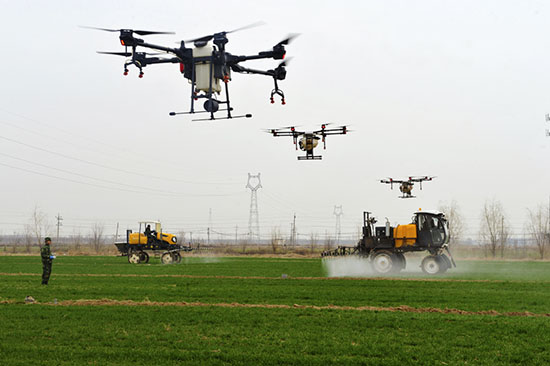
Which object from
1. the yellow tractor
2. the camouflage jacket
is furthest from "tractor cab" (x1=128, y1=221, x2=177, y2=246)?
the camouflage jacket

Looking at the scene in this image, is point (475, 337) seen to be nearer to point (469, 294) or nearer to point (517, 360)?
point (517, 360)

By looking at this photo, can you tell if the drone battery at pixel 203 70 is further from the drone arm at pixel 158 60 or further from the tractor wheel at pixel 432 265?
the tractor wheel at pixel 432 265

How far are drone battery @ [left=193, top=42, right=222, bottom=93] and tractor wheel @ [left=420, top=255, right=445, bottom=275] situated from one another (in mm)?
19315

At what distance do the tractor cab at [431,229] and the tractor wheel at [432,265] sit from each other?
899 millimetres

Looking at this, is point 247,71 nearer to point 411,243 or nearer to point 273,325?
Result: point 273,325

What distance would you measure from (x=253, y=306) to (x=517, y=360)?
8.08 meters

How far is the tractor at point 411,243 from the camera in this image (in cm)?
2931

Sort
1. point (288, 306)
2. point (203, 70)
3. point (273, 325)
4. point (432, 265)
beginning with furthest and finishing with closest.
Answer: point (432, 265) → point (288, 306) → point (203, 70) → point (273, 325)

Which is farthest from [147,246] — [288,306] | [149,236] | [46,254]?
[288,306]

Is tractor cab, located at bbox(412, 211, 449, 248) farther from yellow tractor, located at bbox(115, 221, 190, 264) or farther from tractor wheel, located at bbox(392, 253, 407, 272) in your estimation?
yellow tractor, located at bbox(115, 221, 190, 264)

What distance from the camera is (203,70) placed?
45.4ft

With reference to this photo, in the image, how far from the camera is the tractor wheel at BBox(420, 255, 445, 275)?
29016mm

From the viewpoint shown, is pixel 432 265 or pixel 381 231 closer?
pixel 432 265

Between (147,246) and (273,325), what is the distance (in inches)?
1258
